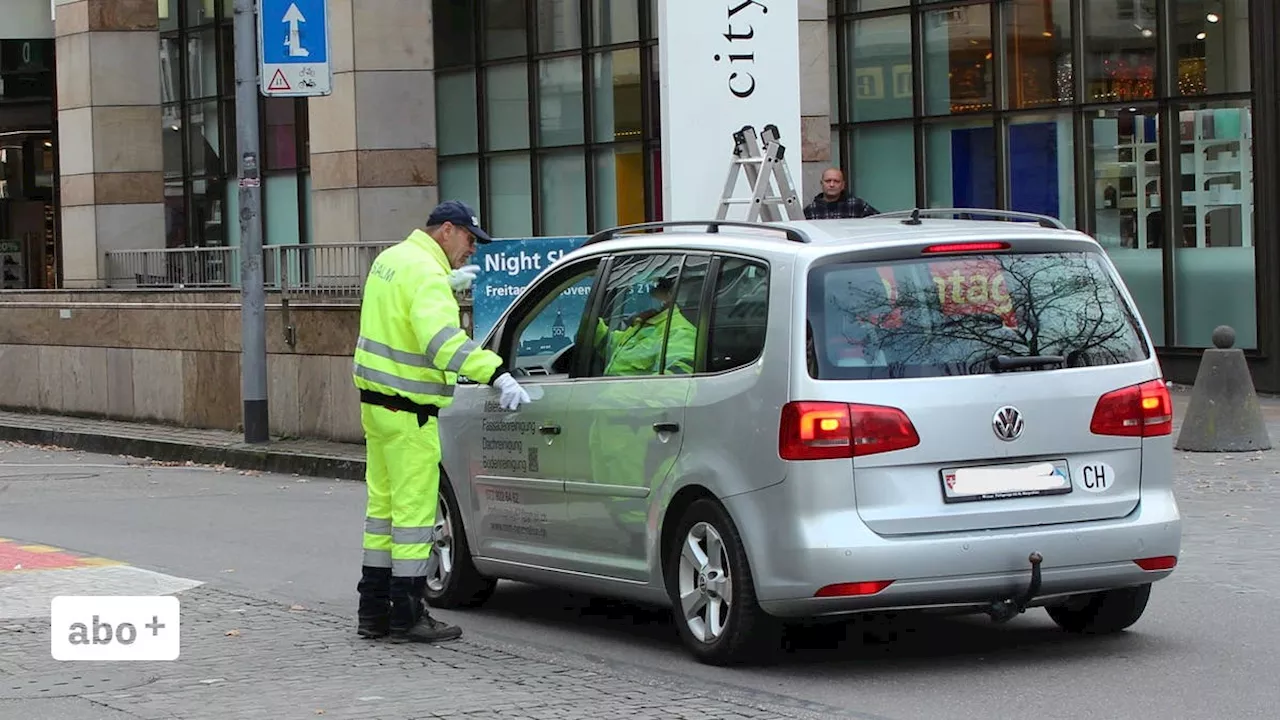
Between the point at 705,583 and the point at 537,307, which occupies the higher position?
the point at 537,307

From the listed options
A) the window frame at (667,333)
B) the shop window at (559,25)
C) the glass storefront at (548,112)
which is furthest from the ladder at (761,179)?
the shop window at (559,25)

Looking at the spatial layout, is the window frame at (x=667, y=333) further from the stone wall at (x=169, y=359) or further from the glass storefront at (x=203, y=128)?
the glass storefront at (x=203, y=128)

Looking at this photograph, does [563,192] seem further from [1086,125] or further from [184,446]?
[184,446]

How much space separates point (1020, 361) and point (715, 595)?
144 cm

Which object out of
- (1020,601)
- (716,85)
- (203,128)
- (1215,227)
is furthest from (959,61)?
(203,128)

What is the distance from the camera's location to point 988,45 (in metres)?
22.9

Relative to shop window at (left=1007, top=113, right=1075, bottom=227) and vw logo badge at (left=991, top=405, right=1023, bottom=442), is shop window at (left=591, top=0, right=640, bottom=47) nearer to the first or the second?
shop window at (left=1007, top=113, right=1075, bottom=227)

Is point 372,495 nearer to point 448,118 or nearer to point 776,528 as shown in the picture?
point 776,528

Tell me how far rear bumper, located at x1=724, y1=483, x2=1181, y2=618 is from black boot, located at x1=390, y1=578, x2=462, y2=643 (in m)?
1.68

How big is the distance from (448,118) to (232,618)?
22186 millimetres

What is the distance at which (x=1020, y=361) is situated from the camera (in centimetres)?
787

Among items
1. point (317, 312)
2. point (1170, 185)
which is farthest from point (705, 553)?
point (1170, 185)

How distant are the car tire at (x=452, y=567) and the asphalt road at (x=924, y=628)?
0.32 feet

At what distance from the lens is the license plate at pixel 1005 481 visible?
7.72 metres
